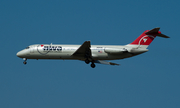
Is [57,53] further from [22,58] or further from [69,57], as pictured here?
[22,58]

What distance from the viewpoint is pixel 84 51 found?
4281cm

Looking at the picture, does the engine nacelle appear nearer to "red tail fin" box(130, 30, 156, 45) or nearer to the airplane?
the airplane

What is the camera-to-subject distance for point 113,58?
43844mm

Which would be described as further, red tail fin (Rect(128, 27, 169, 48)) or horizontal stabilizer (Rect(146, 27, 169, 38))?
red tail fin (Rect(128, 27, 169, 48))

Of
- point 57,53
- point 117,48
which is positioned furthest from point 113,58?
point 57,53

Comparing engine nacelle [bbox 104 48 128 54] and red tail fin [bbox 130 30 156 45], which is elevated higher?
red tail fin [bbox 130 30 156 45]

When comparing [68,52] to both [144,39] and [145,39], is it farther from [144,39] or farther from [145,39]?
[145,39]

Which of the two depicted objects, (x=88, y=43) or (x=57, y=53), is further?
(x=57, y=53)

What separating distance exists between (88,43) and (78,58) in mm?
4479

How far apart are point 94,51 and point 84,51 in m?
1.90

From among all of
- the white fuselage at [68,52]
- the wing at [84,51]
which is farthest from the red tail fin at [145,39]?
the wing at [84,51]

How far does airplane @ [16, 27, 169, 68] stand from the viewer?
43.2 m

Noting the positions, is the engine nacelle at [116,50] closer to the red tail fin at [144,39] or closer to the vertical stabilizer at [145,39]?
the vertical stabilizer at [145,39]

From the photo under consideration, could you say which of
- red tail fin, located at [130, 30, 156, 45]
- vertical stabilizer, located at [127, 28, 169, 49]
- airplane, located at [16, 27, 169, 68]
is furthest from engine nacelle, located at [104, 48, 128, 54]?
red tail fin, located at [130, 30, 156, 45]
